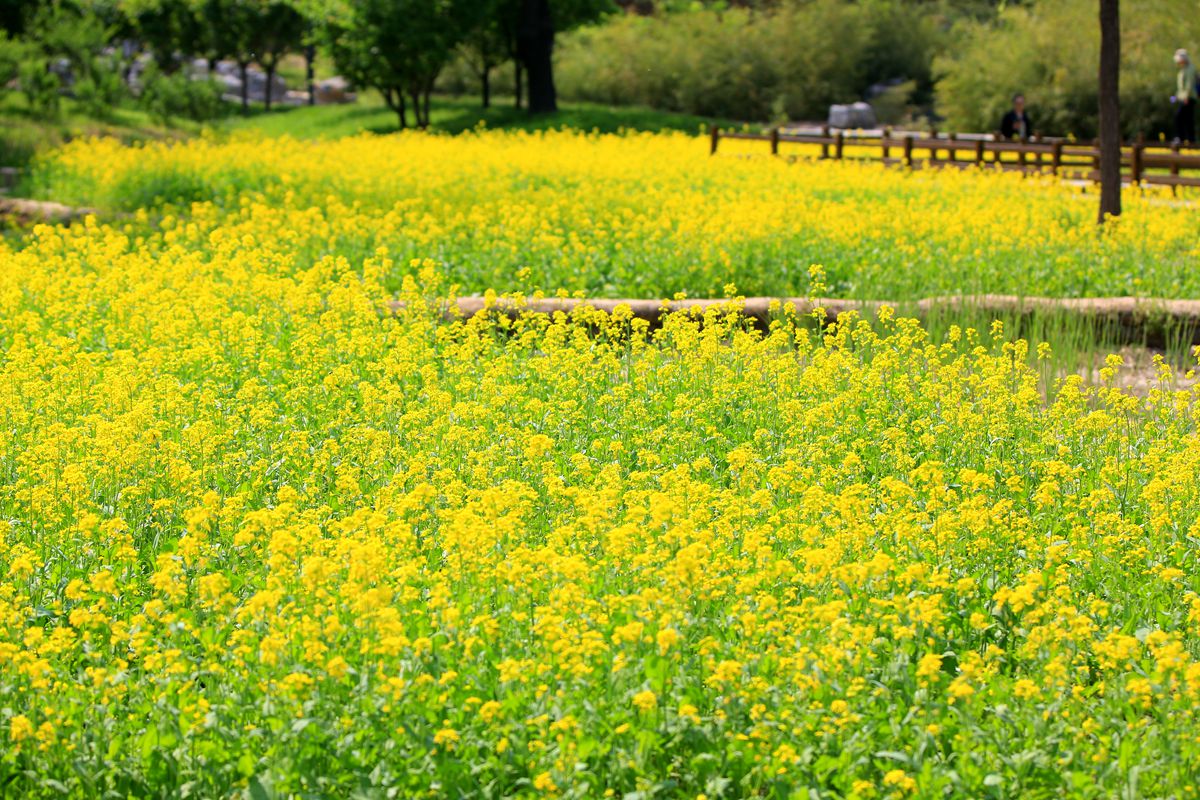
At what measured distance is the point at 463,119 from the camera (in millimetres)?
36031

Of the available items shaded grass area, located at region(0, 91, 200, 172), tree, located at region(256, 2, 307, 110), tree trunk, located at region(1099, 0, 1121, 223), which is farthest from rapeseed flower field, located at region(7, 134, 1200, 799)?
tree, located at region(256, 2, 307, 110)

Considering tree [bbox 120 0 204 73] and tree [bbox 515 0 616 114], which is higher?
tree [bbox 120 0 204 73]

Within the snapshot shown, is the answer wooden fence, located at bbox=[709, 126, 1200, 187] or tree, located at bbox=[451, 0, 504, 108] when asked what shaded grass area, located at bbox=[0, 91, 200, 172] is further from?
wooden fence, located at bbox=[709, 126, 1200, 187]

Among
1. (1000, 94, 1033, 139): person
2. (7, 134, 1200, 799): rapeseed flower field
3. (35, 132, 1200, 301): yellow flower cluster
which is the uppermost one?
(1000, 94, 1033, 139): person

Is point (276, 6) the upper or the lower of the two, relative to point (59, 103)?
upper

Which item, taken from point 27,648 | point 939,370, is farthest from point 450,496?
point 939,370

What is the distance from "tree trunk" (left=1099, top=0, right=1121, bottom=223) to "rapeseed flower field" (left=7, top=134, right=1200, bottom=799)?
5637 millimetres

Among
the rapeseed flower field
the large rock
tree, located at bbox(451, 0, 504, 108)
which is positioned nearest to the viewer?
the rapeseed flower field

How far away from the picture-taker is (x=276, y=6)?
1801 inches

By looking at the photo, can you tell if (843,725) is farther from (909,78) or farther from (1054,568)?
(909,78)

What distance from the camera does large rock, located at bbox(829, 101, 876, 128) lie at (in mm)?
37438

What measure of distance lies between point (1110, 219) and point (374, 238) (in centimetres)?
728

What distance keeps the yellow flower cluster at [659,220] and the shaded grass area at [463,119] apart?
1122 centimetres

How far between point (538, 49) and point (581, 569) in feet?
103
